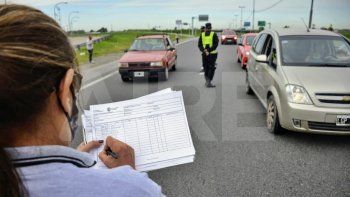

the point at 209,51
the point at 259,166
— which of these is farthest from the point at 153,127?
the point at 209,51

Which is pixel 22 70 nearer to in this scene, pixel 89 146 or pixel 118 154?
pixel 118 154

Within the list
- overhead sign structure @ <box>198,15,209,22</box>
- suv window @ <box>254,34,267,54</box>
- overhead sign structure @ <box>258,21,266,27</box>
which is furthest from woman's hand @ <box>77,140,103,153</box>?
overhead sign structure @ <box>198,15,209,22</box>

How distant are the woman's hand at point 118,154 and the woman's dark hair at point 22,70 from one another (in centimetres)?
53

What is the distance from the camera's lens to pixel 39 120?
1034mm

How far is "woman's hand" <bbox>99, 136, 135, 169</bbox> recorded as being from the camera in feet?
4.93

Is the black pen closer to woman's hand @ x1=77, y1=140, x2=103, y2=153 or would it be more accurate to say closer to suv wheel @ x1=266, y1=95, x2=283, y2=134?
woman's hand @ x1=77, y1=140, x2=103, y2=153

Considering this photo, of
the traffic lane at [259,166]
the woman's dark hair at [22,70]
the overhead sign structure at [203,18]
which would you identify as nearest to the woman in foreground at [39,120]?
the woman's dark hair at [22,70]

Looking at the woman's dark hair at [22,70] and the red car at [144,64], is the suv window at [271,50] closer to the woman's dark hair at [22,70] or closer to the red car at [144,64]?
the red car at [144,64]

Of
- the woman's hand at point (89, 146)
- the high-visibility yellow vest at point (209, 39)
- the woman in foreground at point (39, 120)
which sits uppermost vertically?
the woman in foreground at point (39, 120)

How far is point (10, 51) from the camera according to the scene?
0.95m

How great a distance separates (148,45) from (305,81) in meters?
A: 9.65

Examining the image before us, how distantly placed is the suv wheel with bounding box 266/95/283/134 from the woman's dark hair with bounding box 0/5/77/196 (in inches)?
229

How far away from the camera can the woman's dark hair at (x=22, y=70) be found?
931 mm

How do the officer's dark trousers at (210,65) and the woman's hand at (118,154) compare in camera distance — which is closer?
the woman's hand at (118,154)
